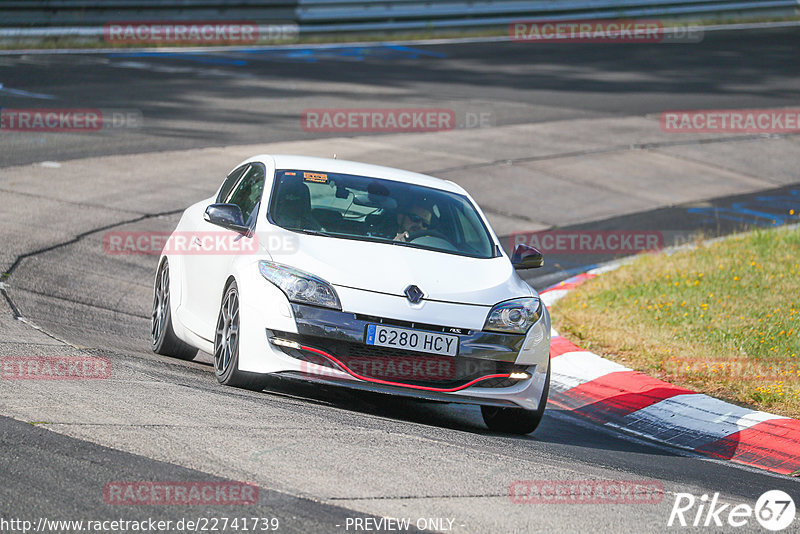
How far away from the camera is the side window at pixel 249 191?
775 centimetres

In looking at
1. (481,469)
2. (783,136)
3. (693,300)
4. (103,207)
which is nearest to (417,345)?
(481,469)

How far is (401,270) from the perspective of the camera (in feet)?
22.1

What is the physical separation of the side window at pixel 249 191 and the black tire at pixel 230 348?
711 millimetres

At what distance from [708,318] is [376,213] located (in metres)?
3.89

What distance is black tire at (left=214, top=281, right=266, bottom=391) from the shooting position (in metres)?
6.73

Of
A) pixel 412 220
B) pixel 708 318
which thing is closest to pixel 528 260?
pixel 412 220

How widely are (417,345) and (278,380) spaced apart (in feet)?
4.81

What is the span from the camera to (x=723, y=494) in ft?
18.7

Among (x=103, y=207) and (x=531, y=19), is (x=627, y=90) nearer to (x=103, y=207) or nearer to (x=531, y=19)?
(x=531, y=19)

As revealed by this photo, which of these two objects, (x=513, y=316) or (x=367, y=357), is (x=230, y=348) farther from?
(x=513, y=316)
